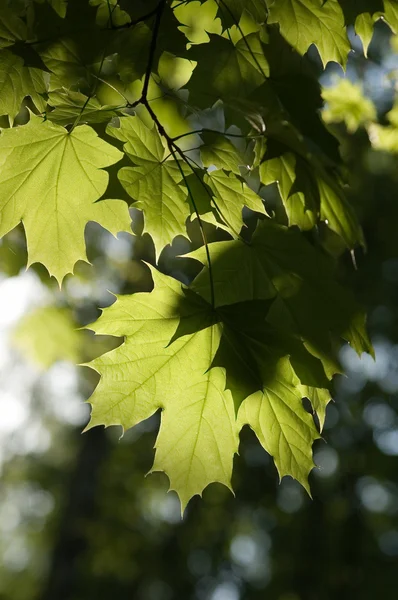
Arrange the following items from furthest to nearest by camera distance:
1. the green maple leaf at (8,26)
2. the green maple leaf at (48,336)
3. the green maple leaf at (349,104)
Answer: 1. the green maple leaf at (48,336)
2. the green maple leaf at (349,104)
3. the green maple leaf at (8,26)

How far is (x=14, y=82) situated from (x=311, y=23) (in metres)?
0.73

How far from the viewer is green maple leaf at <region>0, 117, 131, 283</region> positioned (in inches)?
58.4

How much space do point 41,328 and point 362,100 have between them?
396 centimetres

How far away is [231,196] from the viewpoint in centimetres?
153

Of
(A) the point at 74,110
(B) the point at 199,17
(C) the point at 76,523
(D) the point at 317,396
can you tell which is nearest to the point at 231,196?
(A) the point at 74,110

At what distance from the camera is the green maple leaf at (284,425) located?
1.39 metres

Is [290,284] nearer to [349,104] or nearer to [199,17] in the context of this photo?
[199,17]

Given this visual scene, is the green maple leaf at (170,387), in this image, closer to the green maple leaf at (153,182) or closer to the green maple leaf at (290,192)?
the green maple leaf at (153,182)

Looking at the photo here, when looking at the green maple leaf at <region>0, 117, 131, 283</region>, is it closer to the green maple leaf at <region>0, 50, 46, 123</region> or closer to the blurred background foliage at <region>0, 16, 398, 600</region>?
the green maple leaf at <region>0, 50, 46, 123</region>

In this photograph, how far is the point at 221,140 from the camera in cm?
153

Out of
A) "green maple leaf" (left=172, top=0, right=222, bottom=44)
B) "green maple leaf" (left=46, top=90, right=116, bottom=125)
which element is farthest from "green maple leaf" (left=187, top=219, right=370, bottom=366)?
"green maple leaf" (left=172, top=0, right=222, bottom=44)

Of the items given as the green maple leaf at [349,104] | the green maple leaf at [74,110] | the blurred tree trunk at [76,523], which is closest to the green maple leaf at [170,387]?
the green maple leaf at [74,110]

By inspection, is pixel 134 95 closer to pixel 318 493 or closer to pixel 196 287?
pixel 196 287

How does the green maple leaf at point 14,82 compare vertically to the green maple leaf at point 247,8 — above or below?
above
